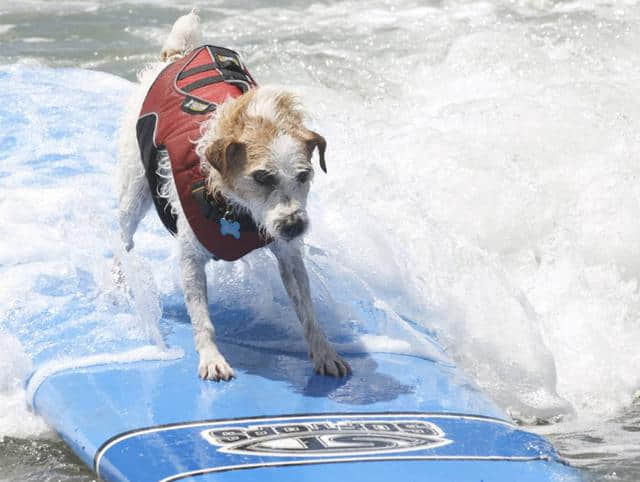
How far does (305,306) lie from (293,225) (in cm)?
73

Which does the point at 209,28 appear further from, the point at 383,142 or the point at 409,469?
the point at 409,469

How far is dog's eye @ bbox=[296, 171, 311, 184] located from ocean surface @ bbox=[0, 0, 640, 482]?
125cm

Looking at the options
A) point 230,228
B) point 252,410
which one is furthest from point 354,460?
point 230,228

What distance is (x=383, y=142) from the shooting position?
8.41 metres

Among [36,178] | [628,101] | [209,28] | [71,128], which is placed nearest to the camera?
[36,178]

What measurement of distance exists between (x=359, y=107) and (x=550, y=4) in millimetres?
4452

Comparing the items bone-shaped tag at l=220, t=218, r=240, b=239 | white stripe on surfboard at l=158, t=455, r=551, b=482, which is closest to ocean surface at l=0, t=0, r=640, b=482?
white stripe on surfboard at l=158, t=455, r=551, b=482

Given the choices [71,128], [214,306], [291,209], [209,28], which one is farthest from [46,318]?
[209,28]

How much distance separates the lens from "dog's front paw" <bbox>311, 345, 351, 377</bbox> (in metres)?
4.45

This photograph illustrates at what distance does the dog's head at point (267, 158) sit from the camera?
12.3ft

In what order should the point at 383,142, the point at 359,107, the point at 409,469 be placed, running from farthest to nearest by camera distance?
the point at 359,107 → the point at 383,142 → the point at 409,469

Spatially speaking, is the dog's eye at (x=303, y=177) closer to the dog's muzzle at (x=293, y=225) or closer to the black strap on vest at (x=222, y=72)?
the dog's muzzle at (x=293, y=225)

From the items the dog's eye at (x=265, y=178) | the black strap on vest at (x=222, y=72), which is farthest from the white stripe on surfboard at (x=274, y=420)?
the black strap on vest at (x=222, y=72)

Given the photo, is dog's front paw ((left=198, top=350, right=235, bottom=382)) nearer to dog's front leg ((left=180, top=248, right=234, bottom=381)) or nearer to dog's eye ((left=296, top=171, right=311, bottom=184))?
dog's front leg ((left=180, top=248, right=234, bottom=381))
